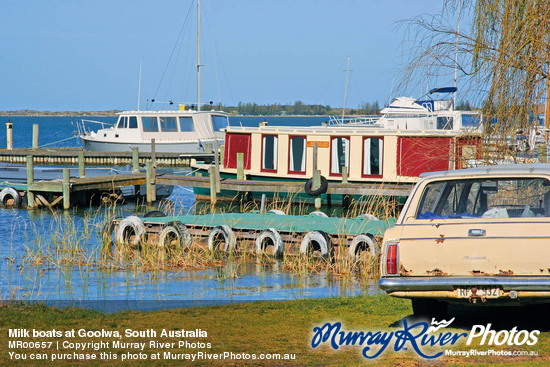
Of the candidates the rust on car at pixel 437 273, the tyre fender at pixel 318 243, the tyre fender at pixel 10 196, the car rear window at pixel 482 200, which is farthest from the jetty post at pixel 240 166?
the rust on car at pixel 437 273

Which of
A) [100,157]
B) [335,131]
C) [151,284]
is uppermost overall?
[335,131]

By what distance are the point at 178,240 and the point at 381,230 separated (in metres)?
4.26

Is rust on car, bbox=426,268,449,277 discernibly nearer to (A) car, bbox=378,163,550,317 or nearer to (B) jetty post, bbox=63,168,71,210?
(A) car, bbox=378,163,550,317

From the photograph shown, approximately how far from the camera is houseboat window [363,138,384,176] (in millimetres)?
25219

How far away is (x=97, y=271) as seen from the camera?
43.5ft

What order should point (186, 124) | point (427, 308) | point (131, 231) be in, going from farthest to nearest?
point (186, 124) < point (131, 231) < point (427, 308)

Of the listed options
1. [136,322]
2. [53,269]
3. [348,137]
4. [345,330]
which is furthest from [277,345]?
[348,137]

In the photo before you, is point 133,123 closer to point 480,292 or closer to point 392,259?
point 392,259

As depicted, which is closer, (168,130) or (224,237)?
(224,237)

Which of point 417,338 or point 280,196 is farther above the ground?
point 417,338

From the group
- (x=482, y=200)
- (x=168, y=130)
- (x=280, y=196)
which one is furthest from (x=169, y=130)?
(x=482, y=200)

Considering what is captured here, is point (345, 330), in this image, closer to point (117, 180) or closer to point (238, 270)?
point (238, 270)

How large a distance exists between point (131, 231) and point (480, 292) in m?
11.4

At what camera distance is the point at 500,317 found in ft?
23.9
